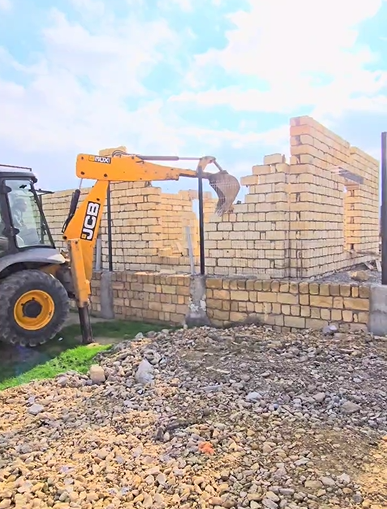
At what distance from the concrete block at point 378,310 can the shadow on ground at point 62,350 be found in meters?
3.31

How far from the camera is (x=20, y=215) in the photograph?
6156 mm

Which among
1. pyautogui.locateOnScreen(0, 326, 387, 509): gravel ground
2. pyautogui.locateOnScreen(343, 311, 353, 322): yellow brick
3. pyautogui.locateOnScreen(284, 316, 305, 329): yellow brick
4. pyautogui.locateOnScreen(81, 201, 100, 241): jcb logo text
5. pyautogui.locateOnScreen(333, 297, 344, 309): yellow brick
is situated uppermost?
pyautogui.locateOnScreen(81, 201, 100, 241): jcb logo text

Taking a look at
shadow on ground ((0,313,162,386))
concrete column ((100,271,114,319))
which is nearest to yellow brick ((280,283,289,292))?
shadow on ground ((0,313,162,386))

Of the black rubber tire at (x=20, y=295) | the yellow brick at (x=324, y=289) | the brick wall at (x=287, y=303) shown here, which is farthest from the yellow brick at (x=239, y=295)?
the black rubber tire at (x=20, y=295)

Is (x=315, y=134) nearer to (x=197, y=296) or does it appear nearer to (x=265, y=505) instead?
(x=197, y=296)

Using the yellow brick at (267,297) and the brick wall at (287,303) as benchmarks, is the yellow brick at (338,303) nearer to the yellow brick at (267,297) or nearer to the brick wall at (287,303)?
the brick wall at (287,303)

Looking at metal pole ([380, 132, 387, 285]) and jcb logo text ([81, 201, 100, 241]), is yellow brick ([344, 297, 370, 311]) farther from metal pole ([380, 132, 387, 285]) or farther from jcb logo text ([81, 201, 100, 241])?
jcb logo text ([81, 201, 100, 241])

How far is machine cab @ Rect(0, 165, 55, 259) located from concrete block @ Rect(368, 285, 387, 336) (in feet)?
14.8

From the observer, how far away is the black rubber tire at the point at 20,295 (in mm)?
5539

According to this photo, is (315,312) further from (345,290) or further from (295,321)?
(345,290)

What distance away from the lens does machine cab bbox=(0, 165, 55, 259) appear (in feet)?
19.4

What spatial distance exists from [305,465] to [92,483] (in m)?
1.50

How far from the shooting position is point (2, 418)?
4.34m

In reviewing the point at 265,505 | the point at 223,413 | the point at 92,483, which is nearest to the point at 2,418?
the point at 92,483
